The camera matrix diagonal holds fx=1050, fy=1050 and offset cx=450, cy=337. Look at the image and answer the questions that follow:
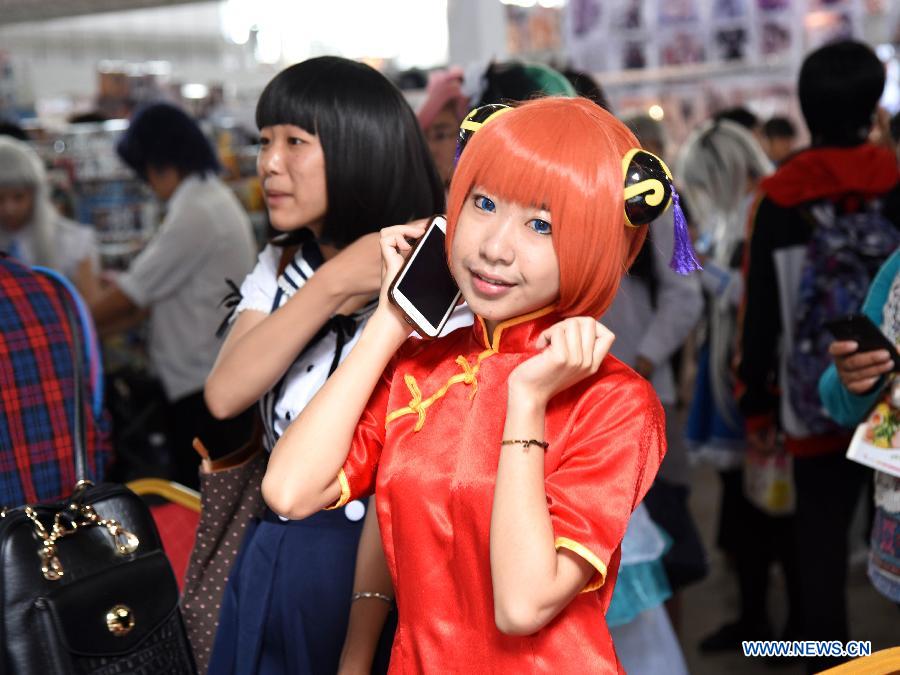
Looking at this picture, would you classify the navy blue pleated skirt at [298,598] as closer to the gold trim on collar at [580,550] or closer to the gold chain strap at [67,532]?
the gold chain strap at [67,532]

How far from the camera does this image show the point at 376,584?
149 cm

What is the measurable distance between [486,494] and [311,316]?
565 mm

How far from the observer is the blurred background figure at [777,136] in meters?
5.37

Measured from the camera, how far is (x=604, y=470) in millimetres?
1135

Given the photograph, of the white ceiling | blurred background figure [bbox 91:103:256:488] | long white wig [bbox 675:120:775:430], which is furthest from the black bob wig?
the white ceiling

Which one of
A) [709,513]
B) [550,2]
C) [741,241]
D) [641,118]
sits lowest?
Result: [709,513]

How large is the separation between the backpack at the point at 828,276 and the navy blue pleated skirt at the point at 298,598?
1377mm

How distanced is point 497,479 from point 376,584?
0.45m

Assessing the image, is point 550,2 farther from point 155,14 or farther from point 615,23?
point 155,14

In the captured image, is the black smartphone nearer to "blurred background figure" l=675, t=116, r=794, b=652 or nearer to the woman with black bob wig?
the woman with black bob wig

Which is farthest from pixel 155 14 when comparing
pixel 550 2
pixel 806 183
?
pixel 806 183

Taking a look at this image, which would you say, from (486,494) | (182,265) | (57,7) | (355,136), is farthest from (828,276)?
(57,7)

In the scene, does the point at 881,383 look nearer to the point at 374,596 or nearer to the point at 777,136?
the point at 374,596

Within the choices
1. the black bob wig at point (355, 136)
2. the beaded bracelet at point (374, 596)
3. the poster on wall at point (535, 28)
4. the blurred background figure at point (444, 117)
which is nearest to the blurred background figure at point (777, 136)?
the poster on wall at point (535, 28)
